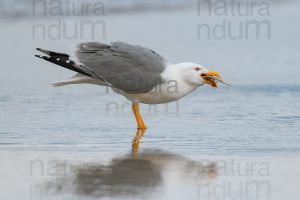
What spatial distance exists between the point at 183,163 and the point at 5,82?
5324mm

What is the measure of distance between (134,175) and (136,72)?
89.6 inches

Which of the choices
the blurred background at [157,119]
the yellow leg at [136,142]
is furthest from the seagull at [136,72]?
the blurred background at [157,119]

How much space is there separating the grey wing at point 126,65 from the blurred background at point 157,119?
1.35 ft

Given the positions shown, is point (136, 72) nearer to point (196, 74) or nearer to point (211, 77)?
point (196, 74)

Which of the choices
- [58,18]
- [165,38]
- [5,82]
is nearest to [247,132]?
[5,82]

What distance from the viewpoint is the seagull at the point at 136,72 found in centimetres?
886

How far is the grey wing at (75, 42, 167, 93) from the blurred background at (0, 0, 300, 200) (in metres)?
0.41

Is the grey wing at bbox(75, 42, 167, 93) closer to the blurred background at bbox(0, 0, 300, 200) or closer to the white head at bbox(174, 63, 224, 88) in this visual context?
the white head at bbox(174, 63, 224, 88)

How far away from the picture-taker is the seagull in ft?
29.1

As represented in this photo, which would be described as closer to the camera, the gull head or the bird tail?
the gull head

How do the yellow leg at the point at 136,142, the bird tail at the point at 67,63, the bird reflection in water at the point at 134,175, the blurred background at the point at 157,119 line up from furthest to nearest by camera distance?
the bird tail at the point at 67,63 < the yellow leg at the point at 136,142 < the blurred background at the point at 157,119 < the bird reflection in water at the point at 134,175

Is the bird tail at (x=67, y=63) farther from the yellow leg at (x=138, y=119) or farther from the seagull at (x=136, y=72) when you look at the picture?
the yellow leg at (x=138, y=119)

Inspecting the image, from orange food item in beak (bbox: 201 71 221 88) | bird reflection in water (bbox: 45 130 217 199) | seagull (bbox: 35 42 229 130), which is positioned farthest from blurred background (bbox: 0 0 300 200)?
orange food item in beak (bbox: 201 71 221 88)

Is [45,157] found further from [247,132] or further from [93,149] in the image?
[247,132]
